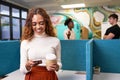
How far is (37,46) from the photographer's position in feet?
4.54

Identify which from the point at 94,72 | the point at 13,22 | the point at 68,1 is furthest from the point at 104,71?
the point at 13,22

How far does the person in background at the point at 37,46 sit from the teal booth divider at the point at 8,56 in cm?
55

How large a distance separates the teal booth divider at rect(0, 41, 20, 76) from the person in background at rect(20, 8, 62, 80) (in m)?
0.55

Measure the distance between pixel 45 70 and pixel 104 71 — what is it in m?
0.98

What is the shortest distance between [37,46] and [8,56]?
720 mm

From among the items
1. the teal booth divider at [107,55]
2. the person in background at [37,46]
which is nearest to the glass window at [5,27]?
the teal booth divider at [107,55]

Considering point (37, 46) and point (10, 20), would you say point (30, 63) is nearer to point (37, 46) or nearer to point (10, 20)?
point (37, 46)

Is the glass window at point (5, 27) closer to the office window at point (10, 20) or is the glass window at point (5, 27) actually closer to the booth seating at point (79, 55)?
the office window at point (10, 20)

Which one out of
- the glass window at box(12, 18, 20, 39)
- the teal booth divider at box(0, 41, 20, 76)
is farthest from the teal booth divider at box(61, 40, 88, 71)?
the glass window at box(12, 18, 20, 39)

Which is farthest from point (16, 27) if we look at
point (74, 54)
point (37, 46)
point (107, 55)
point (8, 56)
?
point (37, 46)

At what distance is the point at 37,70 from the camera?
133 centimetres

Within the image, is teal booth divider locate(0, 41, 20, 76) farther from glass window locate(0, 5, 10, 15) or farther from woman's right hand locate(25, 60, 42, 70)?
glass window locate(0, 5, 10, 15)

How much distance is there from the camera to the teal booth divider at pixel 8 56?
1.89m

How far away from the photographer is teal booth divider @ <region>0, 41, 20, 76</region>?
189 centimetres
